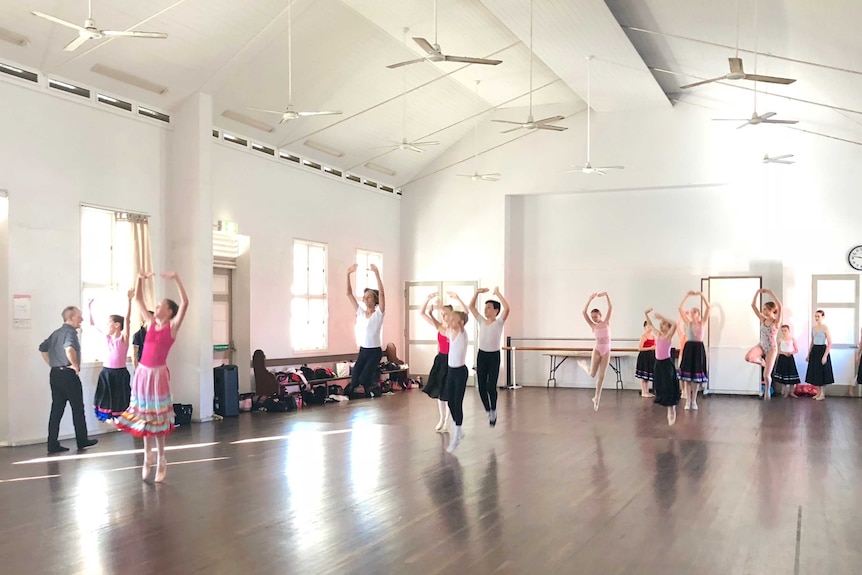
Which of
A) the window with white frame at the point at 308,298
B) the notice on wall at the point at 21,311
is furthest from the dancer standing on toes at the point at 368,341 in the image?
the window with white frame at the point at 308,298

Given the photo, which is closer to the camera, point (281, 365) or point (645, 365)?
point (281, 365)

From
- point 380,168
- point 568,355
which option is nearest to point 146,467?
point 380,168

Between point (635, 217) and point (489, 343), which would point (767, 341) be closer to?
point (635, 217)

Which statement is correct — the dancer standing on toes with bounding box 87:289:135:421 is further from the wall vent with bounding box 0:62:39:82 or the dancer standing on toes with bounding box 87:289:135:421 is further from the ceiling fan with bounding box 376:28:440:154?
the ceiling fan with bounding box 376:28:440:154

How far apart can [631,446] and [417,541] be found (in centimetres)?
401

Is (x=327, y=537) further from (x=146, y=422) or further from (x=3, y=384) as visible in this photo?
(x=3, y=384)

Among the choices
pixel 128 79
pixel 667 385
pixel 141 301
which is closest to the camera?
pixel 141 301

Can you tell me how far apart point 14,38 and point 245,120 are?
3824 mm

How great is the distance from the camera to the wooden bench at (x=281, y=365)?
38.4 ft

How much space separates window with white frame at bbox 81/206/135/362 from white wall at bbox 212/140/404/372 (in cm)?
173

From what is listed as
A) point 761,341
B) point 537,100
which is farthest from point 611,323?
point 537,100

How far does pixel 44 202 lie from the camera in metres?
8.61

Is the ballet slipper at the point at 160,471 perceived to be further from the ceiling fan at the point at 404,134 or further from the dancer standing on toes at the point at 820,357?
the dancer standing on toes at the point at 820,357

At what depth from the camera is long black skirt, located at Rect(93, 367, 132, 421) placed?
333 inches
